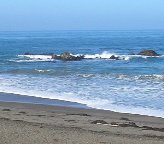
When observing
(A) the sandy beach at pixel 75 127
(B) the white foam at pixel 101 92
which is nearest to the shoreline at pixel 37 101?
(B) the white foam at pixel 101 92

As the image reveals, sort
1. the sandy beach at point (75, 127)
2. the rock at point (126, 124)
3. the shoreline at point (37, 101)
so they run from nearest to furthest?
1. the sandy beach at point (75, 127)
2. the rock at point (126, 124)
3. the shoreline at point (37, 101)

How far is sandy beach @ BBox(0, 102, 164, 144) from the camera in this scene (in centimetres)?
1055

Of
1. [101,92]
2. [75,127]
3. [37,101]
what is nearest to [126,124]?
[75,127]

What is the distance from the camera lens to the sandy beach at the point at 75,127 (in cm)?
1055

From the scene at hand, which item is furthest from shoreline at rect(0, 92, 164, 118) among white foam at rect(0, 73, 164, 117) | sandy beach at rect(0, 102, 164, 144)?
sandy beach at rect(0, 102, 164, 144)

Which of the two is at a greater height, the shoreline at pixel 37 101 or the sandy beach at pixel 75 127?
the sandy beach at pixel 75 127

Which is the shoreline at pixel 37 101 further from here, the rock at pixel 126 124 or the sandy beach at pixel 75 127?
the rock at pixel 126 124

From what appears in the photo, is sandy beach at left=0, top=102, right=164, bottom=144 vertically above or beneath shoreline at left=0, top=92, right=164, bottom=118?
above

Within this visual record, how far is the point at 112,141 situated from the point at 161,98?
31.2 ft

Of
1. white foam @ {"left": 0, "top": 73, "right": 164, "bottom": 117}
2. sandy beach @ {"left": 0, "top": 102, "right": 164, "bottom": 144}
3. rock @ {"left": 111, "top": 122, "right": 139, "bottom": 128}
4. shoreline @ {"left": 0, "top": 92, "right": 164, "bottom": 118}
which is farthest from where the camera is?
shoreline @ {"left": 0, "top": 92, "right": 164, "bottom": 118}

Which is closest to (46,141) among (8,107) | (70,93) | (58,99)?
(8,107)

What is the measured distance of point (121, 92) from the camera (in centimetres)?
2167

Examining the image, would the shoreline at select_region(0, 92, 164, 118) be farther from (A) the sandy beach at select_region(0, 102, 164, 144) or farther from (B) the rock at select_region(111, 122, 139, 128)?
(B) the rock at select_region(111, 122, 139, 128)

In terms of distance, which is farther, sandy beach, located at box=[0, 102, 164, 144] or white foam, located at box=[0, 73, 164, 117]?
white foam, located at box=[0, 73, 164, 117]
